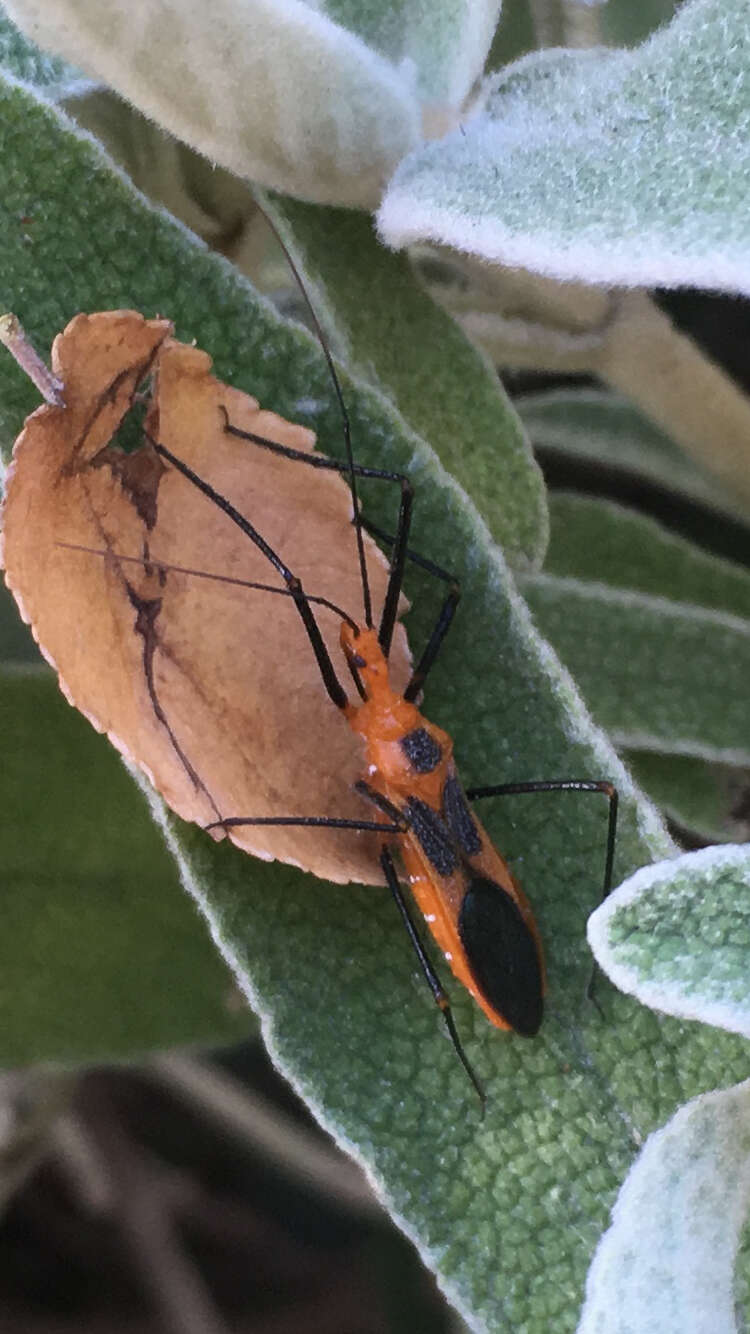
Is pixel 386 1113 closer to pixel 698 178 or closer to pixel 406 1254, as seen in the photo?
pixel 698 178

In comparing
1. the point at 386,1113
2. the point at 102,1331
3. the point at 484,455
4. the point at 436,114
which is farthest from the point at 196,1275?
the point at 436,114

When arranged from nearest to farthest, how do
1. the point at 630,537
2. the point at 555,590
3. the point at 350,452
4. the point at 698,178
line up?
the point at 698,178 < the point at 350,452 < the point at 555,590 < the point at 630,537

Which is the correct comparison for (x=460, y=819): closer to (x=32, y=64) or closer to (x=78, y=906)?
(x=78, y=906)

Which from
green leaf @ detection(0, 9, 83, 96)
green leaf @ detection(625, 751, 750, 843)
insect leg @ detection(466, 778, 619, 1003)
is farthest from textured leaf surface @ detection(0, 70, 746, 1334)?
green leaf @ detection(625, 751, 750, 843)

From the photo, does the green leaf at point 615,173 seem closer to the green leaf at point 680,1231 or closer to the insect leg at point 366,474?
the insect leg at point 366,474

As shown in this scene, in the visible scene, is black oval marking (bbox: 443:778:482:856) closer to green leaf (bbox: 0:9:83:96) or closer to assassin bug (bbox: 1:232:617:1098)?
assassin bug (bbox: 1:232:617:1098)

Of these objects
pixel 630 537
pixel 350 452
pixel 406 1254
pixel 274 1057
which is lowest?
pixel 406 1254

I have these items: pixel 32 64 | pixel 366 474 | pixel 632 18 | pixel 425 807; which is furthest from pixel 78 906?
pixel 632 18
